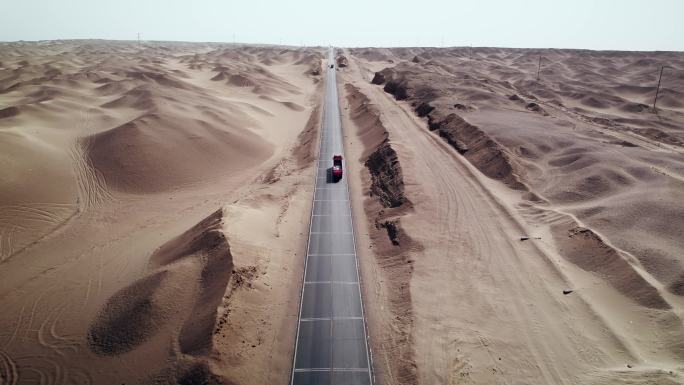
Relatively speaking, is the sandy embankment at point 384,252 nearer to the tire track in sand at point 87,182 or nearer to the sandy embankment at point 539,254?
the sandy embankment at point 539,254

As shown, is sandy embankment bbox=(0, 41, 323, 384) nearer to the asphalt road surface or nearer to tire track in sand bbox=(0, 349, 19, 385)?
tire track in sand bbox=(0, 349, 19, 385)

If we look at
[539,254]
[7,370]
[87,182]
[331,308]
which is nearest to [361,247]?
[331,308]

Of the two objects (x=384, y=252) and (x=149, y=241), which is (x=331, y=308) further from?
(x=149, y=241)

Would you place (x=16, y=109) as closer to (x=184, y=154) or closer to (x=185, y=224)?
(x=184, y=154)

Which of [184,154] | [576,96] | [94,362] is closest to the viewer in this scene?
[94,362]

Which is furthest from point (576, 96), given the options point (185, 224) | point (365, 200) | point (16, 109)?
point (16, 109)

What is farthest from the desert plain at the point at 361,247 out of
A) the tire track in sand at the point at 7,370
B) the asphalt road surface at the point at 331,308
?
the asphalt road surface at the point at 331,308
